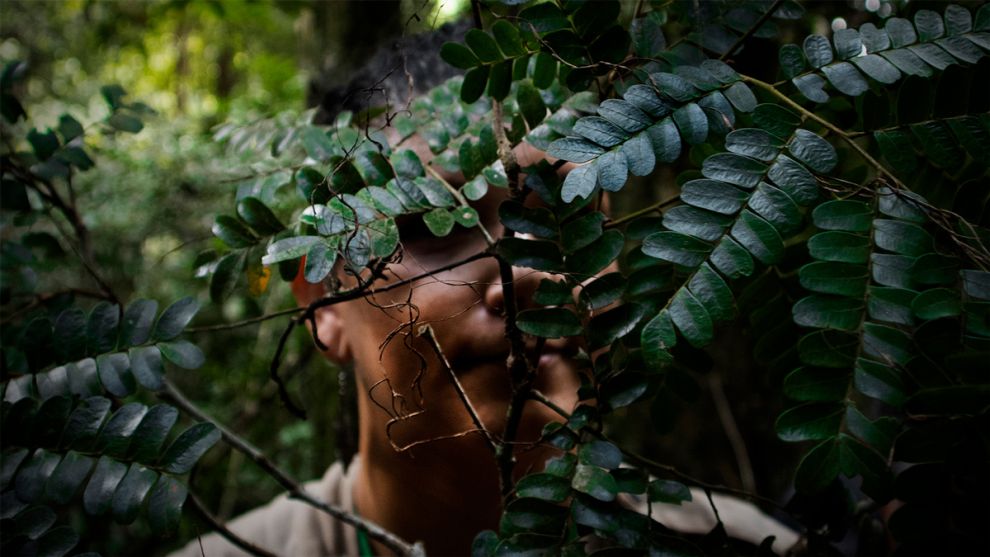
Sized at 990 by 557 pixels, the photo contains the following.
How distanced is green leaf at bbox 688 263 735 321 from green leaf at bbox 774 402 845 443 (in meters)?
0.13

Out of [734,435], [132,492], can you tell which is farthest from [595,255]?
[734,435]

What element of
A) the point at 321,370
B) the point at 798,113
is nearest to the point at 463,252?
the point at 798,113

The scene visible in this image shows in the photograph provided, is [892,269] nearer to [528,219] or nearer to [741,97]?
[741,97]

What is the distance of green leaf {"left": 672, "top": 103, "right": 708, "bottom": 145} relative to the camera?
0.67 m

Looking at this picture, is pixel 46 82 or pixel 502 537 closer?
pixel 502 537

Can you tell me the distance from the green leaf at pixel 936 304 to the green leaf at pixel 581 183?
301mm

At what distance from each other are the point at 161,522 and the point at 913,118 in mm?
889

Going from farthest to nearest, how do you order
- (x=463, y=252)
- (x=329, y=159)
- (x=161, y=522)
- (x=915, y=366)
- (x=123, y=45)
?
1. (x=123, y=45)
2. (x=463, y=252)
3. (x=329, y=159)
4. (x=161, y=522)
5. (x=915, y=366)

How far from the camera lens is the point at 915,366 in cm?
66

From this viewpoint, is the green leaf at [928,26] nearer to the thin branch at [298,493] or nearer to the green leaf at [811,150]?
the green leaf at [811,150]

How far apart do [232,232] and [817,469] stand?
0.72 metres

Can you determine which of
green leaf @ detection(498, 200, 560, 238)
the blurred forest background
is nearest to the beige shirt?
the blurred forest background

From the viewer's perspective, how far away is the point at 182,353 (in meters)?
0.86

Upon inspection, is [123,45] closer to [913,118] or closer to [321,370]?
[321,370]
